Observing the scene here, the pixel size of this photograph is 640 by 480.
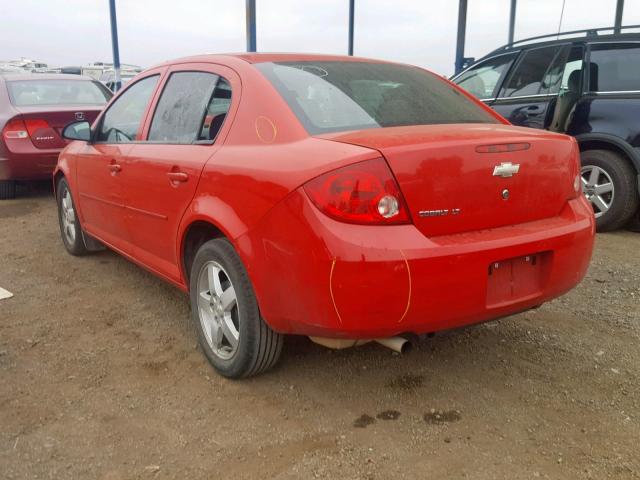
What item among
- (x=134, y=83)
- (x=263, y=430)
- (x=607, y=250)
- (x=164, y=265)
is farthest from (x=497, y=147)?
(x=607, y=250)

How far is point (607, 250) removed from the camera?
16.1 feet

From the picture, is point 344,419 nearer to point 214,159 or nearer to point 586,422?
point 586,422

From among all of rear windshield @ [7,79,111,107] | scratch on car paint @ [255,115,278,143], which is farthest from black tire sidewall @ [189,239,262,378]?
rear windshield @ [7,79,111,107]

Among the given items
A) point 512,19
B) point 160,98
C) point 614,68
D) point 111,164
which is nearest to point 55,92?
point 111,164

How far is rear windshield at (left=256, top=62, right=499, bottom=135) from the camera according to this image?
8.54 feet

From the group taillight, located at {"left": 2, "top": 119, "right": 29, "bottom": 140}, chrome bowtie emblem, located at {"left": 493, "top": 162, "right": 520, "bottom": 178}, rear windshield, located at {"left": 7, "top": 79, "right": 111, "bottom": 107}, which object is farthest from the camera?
rear windshield, located at {"left": 7, "top": 79, "right": 111, "bottom": 107}

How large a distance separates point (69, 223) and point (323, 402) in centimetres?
318

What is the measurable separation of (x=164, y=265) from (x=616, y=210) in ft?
13.0

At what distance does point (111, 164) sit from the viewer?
12.1 ft

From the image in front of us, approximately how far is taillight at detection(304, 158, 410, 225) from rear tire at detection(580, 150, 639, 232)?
148 inches

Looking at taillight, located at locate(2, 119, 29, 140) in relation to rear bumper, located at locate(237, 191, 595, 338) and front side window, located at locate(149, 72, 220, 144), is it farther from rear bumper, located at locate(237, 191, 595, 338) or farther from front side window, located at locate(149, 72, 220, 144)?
rear bumper, located at locate(237, 191, 595, 338)

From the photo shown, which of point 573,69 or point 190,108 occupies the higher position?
point 573,69

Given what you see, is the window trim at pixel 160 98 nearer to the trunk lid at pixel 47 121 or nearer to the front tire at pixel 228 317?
the front tire at pixel 228 317

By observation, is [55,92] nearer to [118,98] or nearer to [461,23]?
[118,98]
